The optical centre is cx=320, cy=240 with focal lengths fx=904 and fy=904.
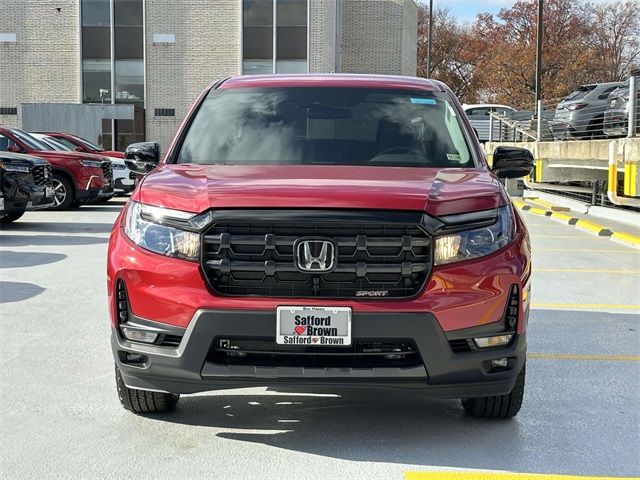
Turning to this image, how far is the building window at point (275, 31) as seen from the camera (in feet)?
118

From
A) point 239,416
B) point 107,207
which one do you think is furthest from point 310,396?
point 107,207

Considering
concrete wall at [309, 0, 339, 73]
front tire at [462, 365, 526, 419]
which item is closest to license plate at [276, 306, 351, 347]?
front tire at [462, 365, 526, 419]

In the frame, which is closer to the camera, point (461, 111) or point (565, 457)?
point (565, 457)

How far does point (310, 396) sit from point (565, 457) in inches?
57.9

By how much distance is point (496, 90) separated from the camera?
201 ft

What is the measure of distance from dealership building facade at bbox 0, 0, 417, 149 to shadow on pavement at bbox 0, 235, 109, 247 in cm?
2327

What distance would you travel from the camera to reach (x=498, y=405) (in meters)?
4.59

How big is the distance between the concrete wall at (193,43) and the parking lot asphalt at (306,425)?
30240mm

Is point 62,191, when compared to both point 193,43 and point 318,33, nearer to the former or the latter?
point 193,43

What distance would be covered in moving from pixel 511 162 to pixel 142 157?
2.30 meters

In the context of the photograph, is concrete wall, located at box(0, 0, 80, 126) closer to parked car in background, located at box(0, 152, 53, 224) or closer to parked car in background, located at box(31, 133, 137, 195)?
parked car in background, located at box(31, 133, 137, 195)

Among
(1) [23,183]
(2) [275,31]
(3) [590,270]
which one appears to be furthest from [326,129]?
(2) [275,31]

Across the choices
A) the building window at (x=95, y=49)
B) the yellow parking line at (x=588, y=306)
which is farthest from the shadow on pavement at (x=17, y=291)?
the building window at (x=95, y=49)

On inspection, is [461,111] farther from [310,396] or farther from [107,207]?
[107,207]
